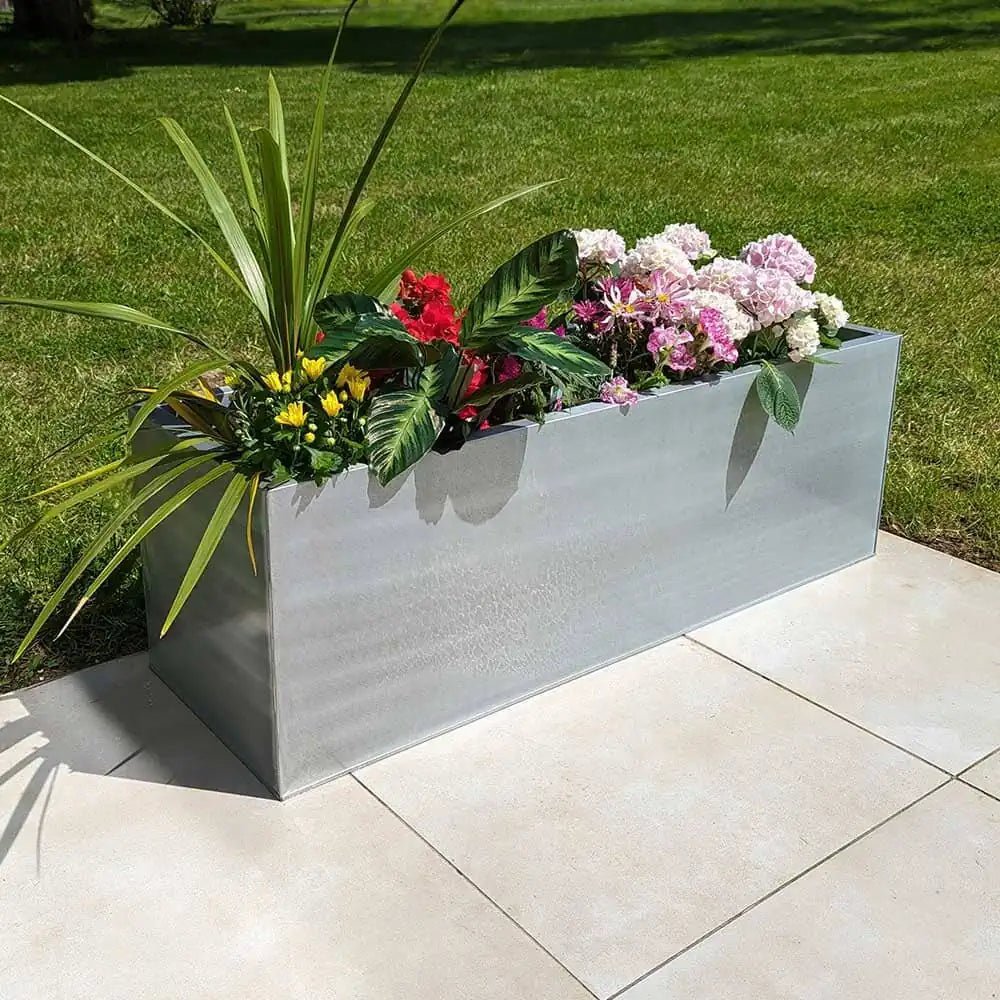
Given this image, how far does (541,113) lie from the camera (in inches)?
409

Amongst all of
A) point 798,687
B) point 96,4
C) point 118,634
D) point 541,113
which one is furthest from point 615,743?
point 96,4

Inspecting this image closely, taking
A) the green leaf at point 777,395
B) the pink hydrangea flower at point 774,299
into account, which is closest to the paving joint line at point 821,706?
the green leaf at point 777,395

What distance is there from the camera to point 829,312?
2887 millimetres

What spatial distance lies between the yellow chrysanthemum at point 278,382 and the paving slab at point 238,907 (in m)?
0.77

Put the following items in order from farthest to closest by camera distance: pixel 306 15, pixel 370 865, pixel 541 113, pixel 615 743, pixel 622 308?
pixel 306 15, pixel 541 113, pixel 622 308, pixel 615 743, pixel 370 865

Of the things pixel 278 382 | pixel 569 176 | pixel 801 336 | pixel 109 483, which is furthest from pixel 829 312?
pixel 569 176

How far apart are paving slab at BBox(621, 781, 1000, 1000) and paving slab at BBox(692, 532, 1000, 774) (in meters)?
0.31

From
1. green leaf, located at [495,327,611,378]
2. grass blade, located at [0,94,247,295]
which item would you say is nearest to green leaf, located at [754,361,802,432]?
green leaf, located at [495,327,611,378]

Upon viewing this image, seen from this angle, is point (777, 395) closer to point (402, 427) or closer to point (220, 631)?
point (402, 427)

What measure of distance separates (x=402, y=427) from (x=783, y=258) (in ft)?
3.95

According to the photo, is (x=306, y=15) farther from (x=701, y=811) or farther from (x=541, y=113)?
(x=701, y=811)

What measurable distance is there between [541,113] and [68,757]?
29.4 feet

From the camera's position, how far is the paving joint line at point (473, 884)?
6.18 ft

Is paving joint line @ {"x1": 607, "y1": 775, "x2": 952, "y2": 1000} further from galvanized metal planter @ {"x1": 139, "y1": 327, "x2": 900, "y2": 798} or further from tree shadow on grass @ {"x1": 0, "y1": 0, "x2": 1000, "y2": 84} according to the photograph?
tree shadow on grass @ {"x1": 0, "y1": 0, "x2": 1000, "y2": 84}
